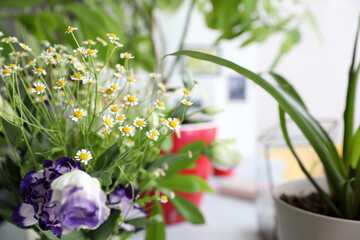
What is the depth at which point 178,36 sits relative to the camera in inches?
49.8

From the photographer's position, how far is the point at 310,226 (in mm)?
248

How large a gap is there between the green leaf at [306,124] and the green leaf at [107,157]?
0.08 m

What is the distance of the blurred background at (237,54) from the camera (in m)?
0.45

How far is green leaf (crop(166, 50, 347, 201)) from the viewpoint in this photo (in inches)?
9.2

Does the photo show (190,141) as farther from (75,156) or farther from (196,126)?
(75,156)

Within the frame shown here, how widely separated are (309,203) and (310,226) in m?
0.06

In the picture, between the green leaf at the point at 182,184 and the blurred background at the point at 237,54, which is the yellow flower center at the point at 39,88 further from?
the green leaf at the point at 182,184

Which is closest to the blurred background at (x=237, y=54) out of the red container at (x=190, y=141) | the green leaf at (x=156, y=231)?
the red container at (x=190, y=141)

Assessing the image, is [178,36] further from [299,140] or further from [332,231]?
[332,231]

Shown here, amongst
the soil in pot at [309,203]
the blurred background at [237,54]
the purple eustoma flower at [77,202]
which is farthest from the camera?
the blurred background at [237,54]

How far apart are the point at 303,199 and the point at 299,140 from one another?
18 centimetres

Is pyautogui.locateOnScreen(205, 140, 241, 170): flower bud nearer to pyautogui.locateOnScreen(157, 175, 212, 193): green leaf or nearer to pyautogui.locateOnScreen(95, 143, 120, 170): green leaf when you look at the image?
pyautogui.locateOnScreen(157, 175, 212, 193): green leaf

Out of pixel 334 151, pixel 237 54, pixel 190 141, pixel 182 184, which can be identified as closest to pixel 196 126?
pixel 190 141

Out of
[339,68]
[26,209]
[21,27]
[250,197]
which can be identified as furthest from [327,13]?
[26,209]
